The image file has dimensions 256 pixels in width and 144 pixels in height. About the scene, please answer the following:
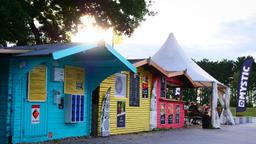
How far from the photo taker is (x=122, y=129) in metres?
19.0

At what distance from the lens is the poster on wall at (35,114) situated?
13.8m

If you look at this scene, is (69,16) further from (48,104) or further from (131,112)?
(48,104)

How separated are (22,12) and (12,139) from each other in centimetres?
1033

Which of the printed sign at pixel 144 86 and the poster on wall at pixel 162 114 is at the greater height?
the printed sign at pixel 144 86

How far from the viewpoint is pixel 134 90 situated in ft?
65.5

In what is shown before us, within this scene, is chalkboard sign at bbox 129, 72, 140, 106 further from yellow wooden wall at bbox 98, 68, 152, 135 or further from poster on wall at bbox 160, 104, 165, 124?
poster on wall at bbox 160, 104, 165, 124

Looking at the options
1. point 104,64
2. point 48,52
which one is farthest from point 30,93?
point 104,64

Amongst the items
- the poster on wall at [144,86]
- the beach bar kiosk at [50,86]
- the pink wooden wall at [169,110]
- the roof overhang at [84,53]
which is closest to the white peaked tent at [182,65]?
Answer: the pink wooden wall at [169,110]

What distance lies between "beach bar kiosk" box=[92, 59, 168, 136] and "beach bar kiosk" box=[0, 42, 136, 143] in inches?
19.1

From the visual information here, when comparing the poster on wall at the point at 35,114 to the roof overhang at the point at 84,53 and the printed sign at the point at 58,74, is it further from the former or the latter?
the roof overhang at the point at 84,53

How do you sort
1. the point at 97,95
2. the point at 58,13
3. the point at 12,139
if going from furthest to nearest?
the point at 58,13 → the point at 97,95 → the point at 12,139

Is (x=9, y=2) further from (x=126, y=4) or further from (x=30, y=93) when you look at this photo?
(x=30, y=93)

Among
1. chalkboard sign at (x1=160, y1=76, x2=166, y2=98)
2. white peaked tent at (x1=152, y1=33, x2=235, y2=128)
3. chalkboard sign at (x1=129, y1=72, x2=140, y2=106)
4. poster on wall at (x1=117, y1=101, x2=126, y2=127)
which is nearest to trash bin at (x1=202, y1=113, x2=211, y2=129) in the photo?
white peaked tent at (x1=152, y1=33, x2=235, y2=128)

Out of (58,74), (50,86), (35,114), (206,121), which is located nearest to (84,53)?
(58,74)
